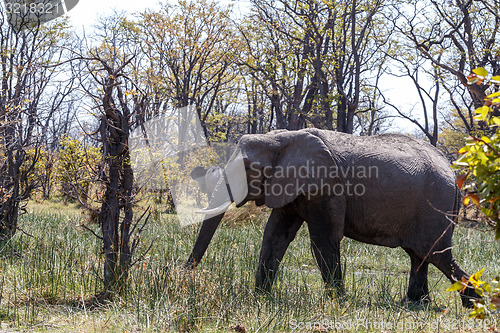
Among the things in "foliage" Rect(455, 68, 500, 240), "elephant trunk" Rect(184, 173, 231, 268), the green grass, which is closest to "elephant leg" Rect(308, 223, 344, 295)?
the green grass

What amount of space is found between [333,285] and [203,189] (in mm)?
1868

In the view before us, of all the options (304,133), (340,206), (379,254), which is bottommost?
(379,254)

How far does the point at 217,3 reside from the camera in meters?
18.4

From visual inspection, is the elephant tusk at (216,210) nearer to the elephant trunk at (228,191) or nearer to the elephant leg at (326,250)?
the elephant trunk at (228,191)

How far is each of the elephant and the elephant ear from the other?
0.01 meters

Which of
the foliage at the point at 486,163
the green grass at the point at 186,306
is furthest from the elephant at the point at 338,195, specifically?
the foliage at the point at 486,163

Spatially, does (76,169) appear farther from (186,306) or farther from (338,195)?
(338,195)

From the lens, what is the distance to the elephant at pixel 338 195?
500 cm

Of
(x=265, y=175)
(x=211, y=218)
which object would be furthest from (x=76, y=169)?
(x=265, y=175)

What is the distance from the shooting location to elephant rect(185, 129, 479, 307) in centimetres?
500

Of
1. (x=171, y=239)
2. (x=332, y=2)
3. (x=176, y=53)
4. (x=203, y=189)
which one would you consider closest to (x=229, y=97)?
(x=176, y=53)

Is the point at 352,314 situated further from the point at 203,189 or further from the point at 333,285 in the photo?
the point at 203,189

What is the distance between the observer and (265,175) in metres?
5.14

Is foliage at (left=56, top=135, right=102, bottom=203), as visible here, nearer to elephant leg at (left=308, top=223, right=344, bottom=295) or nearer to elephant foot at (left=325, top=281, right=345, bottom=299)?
elephant leg at (left=308, top=223, right=344, bottom=295)
